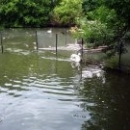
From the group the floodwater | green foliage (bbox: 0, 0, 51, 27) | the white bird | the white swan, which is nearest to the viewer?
the floodwater

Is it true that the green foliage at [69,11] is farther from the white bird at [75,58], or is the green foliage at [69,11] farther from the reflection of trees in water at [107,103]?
the reflection of trees in water at [107,103]

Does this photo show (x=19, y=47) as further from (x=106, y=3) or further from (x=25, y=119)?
(x=25, y=119)

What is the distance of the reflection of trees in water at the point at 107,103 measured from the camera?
11377 millimetres

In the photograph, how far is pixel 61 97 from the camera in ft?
46.2

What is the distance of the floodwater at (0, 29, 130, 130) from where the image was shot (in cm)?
1153

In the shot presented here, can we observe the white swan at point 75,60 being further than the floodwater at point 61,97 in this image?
Yes

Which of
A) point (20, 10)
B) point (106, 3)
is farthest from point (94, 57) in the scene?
point (20, 10)

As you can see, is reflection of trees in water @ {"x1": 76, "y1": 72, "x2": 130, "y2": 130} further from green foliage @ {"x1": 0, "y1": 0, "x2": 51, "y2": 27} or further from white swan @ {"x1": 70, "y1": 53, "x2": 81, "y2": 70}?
green foliage @ {"x1": 0, "y1": 0, "x2": 51, "y2": 27}

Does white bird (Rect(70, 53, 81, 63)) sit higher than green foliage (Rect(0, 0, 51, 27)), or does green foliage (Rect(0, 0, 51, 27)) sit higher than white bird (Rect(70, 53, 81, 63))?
green foliage (Rect(0, 0, 51, 27))

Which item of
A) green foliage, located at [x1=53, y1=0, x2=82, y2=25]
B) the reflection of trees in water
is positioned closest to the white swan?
the reflection of trees in water

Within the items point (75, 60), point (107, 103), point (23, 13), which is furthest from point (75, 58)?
point (23, 13)

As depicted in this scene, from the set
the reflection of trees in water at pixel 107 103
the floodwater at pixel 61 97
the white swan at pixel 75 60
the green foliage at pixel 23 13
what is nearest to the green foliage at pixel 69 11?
the green foliage at pixel 23 13

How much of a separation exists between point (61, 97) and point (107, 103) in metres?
1.86

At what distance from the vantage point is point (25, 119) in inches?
465
